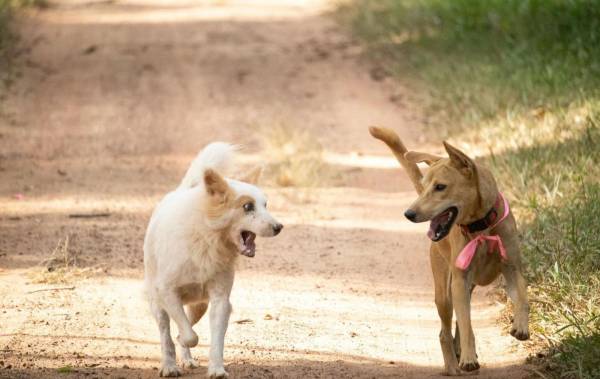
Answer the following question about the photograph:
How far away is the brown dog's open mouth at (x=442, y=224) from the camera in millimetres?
6496

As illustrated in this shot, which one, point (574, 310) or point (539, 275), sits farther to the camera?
point (539, 275)

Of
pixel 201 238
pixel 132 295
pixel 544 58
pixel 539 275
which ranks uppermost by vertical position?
pixel 201 238

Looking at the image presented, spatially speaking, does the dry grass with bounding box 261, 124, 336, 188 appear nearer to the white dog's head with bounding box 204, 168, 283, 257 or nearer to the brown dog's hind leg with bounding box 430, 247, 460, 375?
the brown dog's hind leg with bounding box 430, 247, 460, 375

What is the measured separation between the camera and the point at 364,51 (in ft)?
62.7

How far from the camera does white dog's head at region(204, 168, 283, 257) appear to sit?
21.2ft

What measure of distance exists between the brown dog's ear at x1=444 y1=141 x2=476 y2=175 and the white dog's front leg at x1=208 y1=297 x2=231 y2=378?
1.59 meters

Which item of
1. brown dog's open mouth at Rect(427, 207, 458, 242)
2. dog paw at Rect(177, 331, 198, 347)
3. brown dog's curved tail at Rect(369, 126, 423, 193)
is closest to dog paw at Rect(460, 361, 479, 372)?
brown dog's open mouth at Rect(427, 207, 458, 242)

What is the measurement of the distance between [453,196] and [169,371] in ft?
6.65

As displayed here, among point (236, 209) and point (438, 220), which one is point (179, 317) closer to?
point (236, 209)

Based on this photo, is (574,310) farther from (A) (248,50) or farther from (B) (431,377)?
(A) (248,50)

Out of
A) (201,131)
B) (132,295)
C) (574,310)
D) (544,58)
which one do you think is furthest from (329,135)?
(574,310)

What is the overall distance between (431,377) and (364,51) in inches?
503

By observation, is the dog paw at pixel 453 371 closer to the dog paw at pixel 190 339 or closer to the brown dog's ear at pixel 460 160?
the brown dog's ear at pixel 460 160

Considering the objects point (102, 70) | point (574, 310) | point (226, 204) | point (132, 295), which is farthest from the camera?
point (102, 70)
